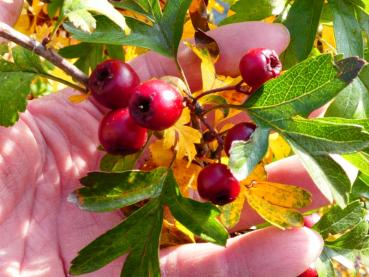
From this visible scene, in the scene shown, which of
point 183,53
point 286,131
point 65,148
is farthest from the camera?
point 65,148

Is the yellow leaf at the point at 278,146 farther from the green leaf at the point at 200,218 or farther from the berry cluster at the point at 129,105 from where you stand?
the berry cluster at the point at 129,105

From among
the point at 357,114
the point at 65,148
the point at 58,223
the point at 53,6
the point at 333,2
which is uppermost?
the point at 333,2

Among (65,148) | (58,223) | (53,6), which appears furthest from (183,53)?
(58,223)

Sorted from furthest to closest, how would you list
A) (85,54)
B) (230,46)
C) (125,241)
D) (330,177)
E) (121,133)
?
(85,54) → (230,46) → (125,241) → (121,133) → (330,177)

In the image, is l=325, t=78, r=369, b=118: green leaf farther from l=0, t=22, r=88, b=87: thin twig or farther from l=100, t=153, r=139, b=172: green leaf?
l=0, t=22, r=88, b=87: thin twig

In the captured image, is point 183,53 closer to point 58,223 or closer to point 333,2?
point 333,2

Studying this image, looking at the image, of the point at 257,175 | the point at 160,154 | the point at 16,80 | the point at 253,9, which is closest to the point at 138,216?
the point at 160,154

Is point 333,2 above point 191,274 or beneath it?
above

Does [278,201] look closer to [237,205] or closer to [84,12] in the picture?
[237,205]
